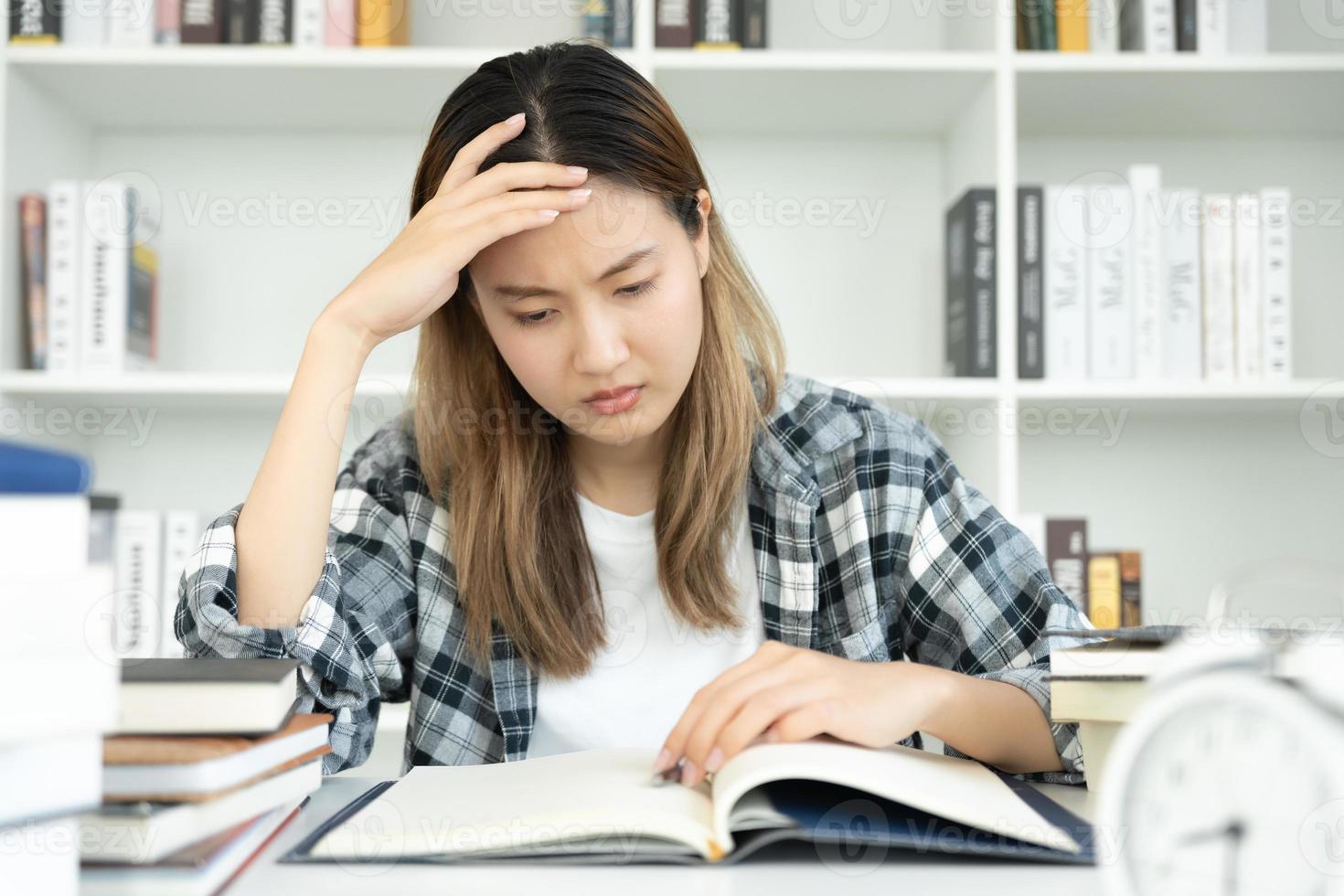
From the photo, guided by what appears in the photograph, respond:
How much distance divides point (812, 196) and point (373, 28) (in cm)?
74

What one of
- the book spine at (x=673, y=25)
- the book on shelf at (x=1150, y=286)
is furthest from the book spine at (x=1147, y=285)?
the book spine at (x=673, y=25)

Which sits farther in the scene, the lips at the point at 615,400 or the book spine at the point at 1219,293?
the book spine at the point at 1219,293

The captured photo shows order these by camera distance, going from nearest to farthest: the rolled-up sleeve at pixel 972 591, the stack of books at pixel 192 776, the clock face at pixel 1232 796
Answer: the clock face at pixel 1232 796, the stack of books at pixel 192 776, the rolled-up sleeve at pixel 972 591

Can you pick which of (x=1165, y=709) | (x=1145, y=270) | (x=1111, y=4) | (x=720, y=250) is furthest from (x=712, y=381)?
(x=1111, y=4)

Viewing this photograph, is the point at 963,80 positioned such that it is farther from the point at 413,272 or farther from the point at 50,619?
the point at 50,619

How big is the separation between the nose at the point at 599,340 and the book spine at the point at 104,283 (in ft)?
3.32

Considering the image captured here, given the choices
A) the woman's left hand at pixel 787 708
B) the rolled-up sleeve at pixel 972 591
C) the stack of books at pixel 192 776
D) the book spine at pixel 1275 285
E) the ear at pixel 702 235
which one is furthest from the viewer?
the book spine at pixel 1275 285

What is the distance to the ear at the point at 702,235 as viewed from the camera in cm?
101

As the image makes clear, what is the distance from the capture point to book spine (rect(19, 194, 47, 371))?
1593 millimetres

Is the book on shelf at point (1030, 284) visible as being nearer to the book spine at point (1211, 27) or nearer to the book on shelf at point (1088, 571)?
the book on shelf at point (1088, 571)

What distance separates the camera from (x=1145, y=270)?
159 centimetres

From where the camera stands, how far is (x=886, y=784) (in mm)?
513

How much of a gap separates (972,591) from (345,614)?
0.53 meters

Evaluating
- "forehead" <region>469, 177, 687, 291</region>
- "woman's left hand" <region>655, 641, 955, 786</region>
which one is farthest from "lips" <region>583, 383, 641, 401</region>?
"woman's left hand" <region>655, 641, 955, 786</region>
